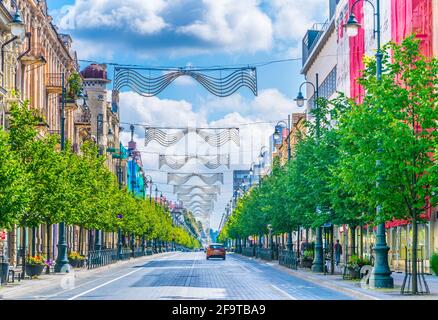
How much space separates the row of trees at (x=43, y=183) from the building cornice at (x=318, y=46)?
3378 cm

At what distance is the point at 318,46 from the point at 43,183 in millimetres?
67315

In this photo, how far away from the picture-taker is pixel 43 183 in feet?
142

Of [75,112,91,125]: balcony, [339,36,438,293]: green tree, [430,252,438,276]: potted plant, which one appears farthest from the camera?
[75,112,91,125]: balcony

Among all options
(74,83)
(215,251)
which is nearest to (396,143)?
(74,83)

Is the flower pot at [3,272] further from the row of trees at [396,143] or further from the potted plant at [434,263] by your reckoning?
the potted plant at [434,263]

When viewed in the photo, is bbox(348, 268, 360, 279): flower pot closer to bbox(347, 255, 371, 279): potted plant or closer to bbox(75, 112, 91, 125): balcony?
bbox(347, 255, 371, 279): potted plant

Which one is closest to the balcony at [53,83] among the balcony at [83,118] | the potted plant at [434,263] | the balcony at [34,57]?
the balcony at [34,57]

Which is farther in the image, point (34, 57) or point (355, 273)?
point (34, 57)

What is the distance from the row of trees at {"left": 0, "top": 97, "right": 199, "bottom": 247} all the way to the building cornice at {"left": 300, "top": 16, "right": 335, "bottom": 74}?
3378cm

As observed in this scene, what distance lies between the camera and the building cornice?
3788 inches

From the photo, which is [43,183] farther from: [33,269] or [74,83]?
[74,83]

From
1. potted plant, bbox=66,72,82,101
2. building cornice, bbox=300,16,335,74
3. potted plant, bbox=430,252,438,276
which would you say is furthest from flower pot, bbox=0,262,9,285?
building cornice, bbox=300,16,335,74
